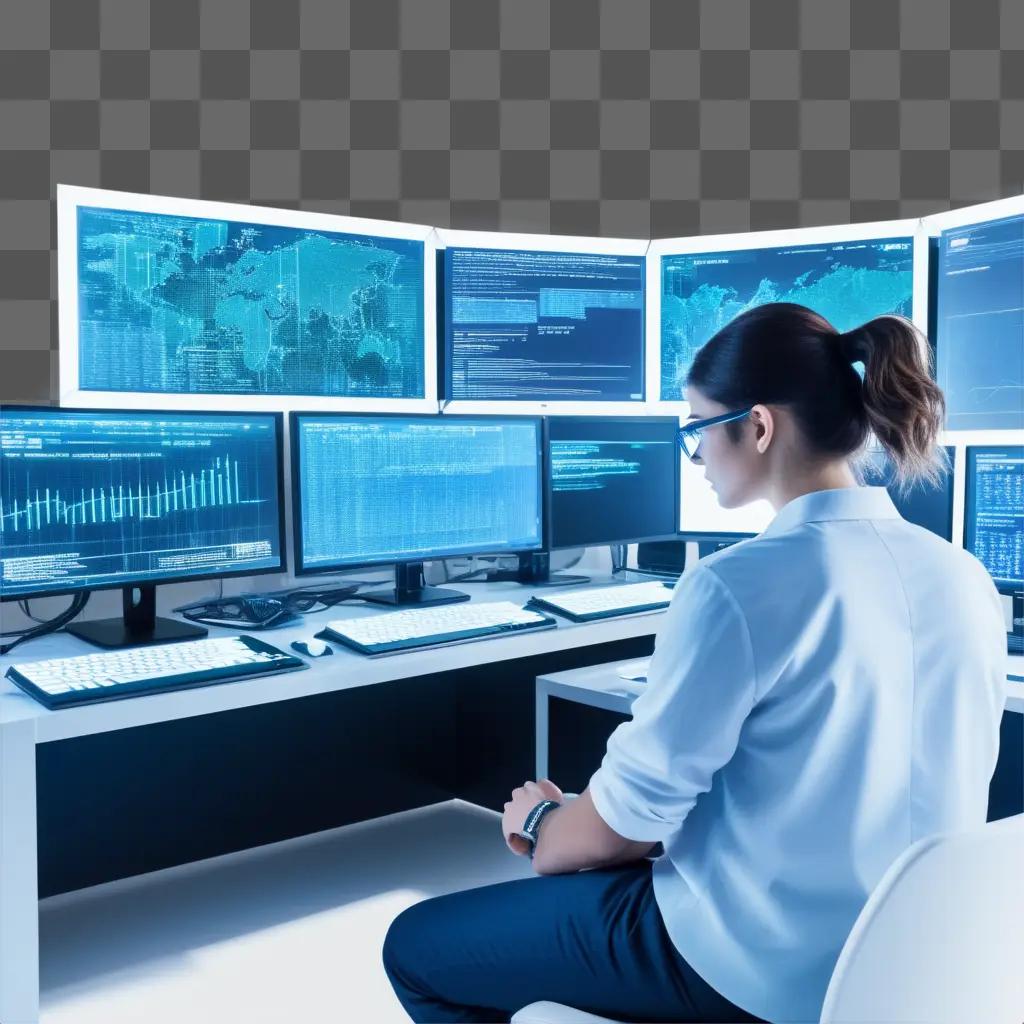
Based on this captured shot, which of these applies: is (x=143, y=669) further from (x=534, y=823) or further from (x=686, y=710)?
(x=686, y=710)

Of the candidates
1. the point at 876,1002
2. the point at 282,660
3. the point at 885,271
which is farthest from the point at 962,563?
the point at 885,271

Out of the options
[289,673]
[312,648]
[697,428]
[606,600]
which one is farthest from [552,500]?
[697,428]

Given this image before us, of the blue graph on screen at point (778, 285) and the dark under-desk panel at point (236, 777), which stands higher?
the blue graph on screen at point (778, 285)

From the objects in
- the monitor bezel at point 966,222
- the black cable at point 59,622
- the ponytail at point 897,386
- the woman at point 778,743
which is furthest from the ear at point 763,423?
the monitor bezel at point 966,222

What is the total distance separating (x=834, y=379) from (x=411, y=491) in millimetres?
1284

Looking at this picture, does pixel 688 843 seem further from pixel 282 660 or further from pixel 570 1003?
pixel 282 660

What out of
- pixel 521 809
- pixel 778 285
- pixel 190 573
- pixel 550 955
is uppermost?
pixel 778 285

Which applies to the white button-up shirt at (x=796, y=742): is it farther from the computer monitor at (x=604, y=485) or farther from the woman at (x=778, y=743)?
the computer monitor at (x=604, y=485)

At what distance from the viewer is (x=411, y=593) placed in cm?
233

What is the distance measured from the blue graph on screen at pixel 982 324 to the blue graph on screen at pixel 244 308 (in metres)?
1.26

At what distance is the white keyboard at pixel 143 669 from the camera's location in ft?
4.98

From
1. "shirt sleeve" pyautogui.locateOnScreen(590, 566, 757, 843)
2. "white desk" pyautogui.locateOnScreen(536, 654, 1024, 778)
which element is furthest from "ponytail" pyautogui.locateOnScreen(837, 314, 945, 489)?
"white desk" pyautogui.locateOnScreen(536, 654, 1024, 778)

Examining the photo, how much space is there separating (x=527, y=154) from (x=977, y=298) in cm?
129

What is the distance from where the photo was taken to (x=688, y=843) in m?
1.08
